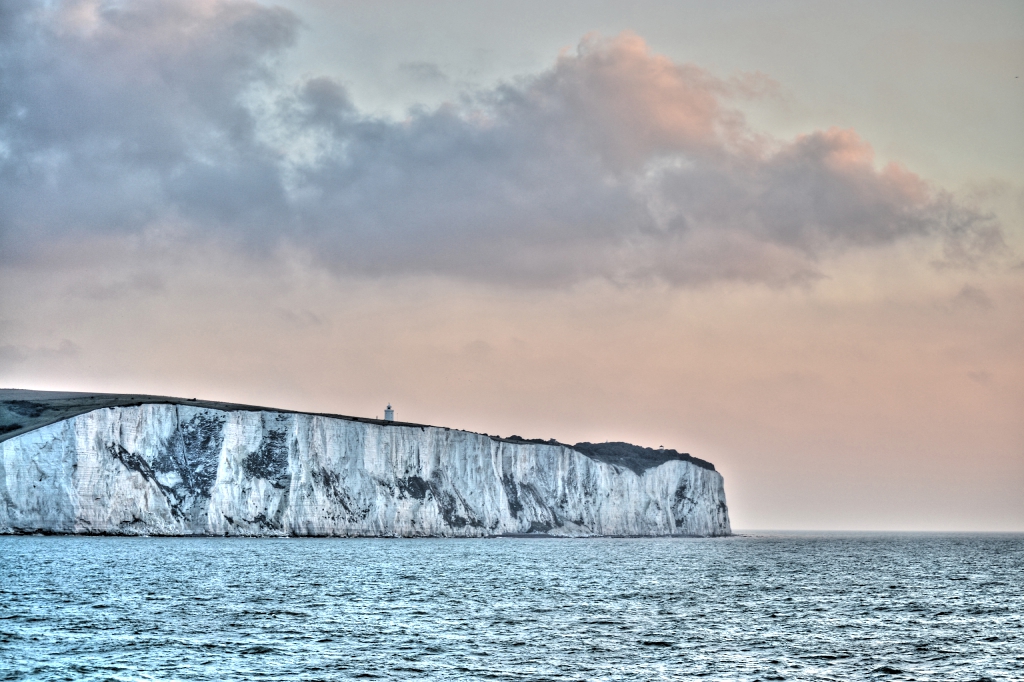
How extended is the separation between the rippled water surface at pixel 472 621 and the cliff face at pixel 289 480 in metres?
12.0

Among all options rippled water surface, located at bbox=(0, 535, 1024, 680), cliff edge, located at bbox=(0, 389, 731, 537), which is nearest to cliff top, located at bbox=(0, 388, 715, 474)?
cliff edge, located at bbox=(0, 389, 731, 537)

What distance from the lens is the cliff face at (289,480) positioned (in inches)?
2872

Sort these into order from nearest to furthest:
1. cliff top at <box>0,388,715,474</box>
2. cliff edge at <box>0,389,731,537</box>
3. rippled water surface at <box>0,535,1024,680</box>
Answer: rippled water surface at <box>0,535,1024,680</box> < cliff edge at <box>0,389,731,537</box> < cliff top at <box>0,388,715,474</box>

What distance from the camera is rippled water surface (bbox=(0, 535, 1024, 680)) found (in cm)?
2503

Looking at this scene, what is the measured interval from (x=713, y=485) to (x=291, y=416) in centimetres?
7253

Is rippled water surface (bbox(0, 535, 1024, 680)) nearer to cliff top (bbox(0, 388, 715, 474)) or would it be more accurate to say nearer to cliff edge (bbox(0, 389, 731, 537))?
cliff edge (bbox(0, 389, 731, 537))

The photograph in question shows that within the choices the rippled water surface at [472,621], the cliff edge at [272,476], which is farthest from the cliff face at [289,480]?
the rippled water surface at [472,621]

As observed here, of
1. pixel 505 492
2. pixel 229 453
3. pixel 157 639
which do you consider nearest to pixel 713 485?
pixel 505 492

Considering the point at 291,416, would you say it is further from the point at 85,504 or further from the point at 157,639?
the point at 157,639

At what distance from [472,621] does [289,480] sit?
2218 inches

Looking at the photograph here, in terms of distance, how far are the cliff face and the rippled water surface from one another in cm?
1203

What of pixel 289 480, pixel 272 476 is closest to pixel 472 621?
pixel 272 476

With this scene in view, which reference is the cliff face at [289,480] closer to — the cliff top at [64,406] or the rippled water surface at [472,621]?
the cliff top at [64,406]

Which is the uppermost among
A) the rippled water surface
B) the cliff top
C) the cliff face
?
the cliff top
